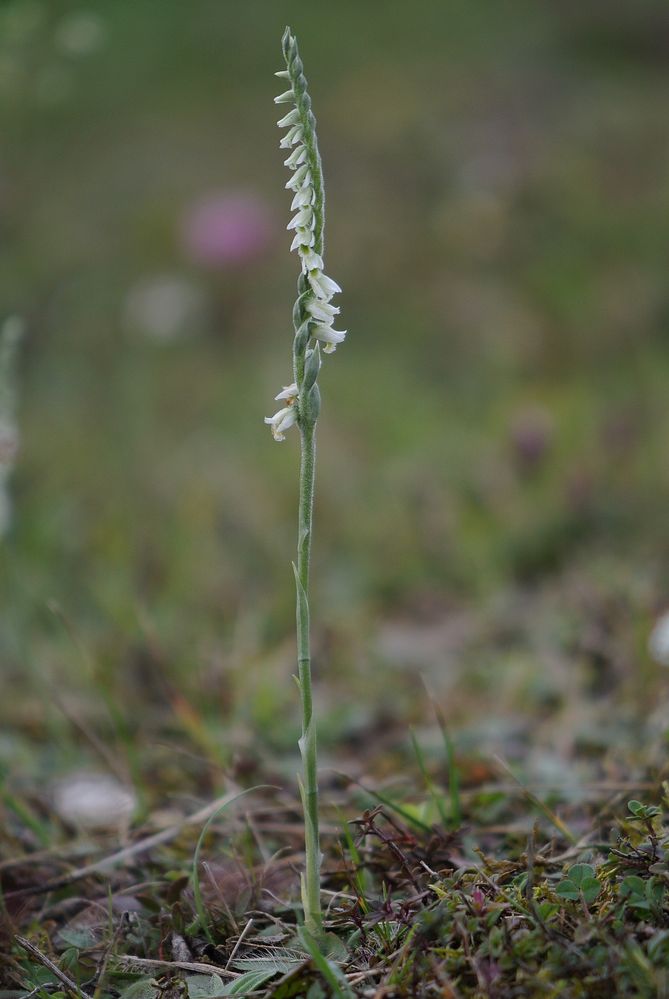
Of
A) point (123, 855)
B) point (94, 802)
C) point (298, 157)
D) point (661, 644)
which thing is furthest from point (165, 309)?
point (298, 157)

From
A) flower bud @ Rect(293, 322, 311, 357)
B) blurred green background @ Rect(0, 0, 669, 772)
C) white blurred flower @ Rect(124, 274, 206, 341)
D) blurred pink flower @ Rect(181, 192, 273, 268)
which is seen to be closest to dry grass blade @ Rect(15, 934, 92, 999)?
blurred green background @ Rect(0, 0, 669, 772)

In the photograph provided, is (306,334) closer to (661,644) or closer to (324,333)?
(324,333)

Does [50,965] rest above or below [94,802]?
above

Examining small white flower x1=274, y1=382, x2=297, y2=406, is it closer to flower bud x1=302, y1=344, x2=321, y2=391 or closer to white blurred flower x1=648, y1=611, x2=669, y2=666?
flower bud x1=302, y1=344, x2=321, y2=391

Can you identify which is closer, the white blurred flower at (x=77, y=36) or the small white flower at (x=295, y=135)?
the small white flower at (x=295, y=135)

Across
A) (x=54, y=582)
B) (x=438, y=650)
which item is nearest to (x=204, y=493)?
(x=54, y=582)

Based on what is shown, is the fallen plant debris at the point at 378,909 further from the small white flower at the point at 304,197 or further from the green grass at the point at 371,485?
the small white flower at the point at 304,197

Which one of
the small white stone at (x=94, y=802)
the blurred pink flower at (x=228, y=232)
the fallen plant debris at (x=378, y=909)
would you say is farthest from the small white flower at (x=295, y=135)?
the blurred pink flower at (x=228, y=232)
